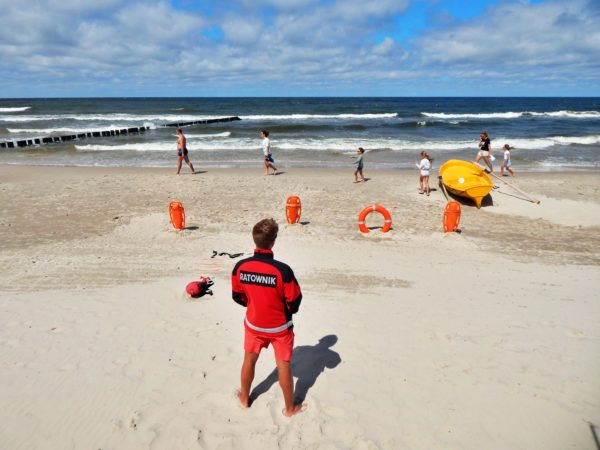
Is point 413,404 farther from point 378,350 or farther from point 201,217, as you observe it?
point 201,217

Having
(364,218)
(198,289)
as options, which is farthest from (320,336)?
(364,218)

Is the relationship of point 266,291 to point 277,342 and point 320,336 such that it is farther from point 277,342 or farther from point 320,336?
point 320,336

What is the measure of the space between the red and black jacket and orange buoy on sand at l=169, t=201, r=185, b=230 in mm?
6185

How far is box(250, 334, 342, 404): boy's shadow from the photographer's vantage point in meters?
4.21

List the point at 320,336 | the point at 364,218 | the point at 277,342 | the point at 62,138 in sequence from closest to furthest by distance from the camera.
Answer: the point at 277,342, the point at 320,336, the point at 364,218, the point at 62,138

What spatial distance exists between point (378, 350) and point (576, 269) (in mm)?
4936

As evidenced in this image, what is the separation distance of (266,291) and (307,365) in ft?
5.48

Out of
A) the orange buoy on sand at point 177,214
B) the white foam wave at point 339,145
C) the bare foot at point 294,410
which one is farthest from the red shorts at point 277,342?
the white foam wave at point 339,145

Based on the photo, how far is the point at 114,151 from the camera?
24922 mm

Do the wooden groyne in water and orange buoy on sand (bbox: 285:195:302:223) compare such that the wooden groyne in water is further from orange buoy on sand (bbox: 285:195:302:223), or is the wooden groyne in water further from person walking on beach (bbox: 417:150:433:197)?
person walking on beach (bbox: 417:150:433:197)

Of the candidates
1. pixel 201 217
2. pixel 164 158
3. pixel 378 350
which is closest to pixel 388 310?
pixel 378 350

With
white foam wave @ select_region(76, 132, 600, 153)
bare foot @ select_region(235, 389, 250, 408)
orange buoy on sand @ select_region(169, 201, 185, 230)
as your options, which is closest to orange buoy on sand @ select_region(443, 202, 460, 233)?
orange buoy on sand @ select_region(169, 201, 185, 230)

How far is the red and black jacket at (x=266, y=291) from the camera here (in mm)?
3326

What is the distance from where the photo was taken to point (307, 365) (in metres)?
4.64
